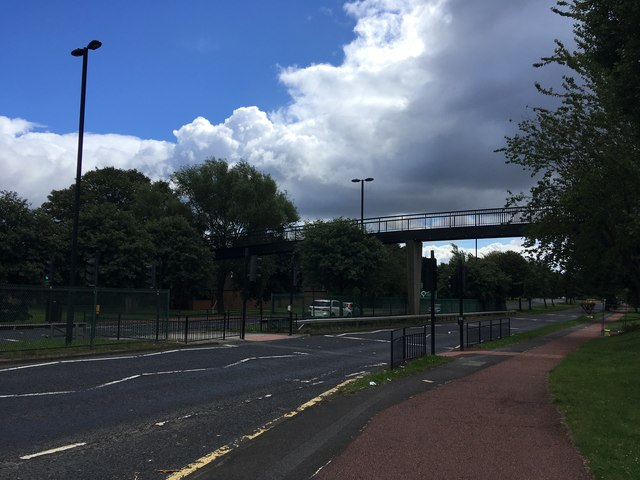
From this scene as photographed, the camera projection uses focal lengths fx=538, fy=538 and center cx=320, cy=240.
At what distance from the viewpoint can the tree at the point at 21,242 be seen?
2758cm

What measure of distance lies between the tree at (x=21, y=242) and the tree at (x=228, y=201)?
2208 cm

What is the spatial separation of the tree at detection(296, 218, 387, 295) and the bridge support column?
3432mm

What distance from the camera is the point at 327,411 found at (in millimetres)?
8562

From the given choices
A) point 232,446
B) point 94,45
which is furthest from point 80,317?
point 232,446

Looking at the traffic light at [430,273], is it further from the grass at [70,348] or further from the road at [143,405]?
the grass at [70,348]

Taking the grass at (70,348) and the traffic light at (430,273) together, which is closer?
the grass at (70,348)

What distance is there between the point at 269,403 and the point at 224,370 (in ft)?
14.5

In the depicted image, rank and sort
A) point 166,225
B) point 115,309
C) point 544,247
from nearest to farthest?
point 115,309 → point 544,247 → point 166,225

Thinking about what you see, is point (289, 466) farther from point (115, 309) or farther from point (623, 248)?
point (623, 248)

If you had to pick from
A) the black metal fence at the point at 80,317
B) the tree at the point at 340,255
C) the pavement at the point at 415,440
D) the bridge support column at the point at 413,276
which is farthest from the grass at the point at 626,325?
the pavement at the point at 415,440

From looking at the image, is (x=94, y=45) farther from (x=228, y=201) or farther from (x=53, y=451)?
(x=228, y=201)

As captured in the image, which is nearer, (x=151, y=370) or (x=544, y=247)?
(x=151, y=370)

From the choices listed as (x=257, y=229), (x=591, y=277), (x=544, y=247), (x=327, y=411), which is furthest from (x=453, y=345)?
(x=257, y=229)

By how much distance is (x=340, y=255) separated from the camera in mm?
36344
